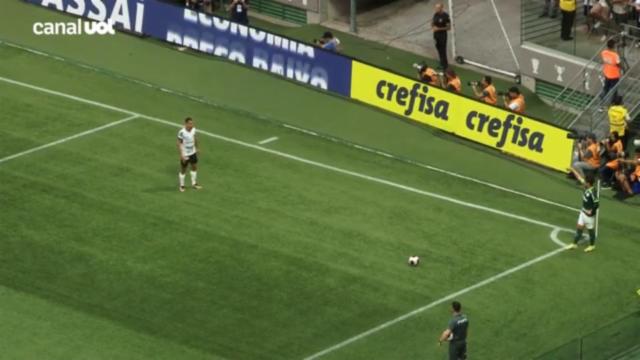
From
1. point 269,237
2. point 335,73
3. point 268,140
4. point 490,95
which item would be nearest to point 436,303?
point 269,237

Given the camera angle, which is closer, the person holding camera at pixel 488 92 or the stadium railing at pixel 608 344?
the stadium railing at pixel 608 344

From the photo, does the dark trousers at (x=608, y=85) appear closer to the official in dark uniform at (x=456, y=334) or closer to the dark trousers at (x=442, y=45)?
the dark trousers at (x=442, y=45)

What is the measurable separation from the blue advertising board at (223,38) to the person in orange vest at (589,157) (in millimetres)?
8606

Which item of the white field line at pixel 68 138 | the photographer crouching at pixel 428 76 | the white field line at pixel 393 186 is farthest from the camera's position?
the photographer crouching at pixel 428 76

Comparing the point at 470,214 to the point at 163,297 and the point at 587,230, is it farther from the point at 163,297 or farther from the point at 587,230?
the point at 163,297

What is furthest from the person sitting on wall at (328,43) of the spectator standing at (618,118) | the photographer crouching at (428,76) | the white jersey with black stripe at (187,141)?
the spectator standing at (618,118)

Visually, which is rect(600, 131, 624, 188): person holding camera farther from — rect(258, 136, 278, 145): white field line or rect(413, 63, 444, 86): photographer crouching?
rect(258, 136, 278, 145): white field line

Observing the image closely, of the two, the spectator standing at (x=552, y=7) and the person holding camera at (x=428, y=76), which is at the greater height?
the spectator standing at (x=552, y=7)

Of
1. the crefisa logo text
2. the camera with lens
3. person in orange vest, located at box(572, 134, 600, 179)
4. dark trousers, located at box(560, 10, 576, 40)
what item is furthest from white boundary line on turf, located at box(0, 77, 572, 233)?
dark trousers, located at box(560, 10, 576, 40)

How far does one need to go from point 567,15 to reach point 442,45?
412 centimetres

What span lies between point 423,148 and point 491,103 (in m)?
2.30

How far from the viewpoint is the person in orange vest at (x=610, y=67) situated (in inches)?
2031

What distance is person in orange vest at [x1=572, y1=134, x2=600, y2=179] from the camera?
48.6 meters

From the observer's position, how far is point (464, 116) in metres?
51.8
